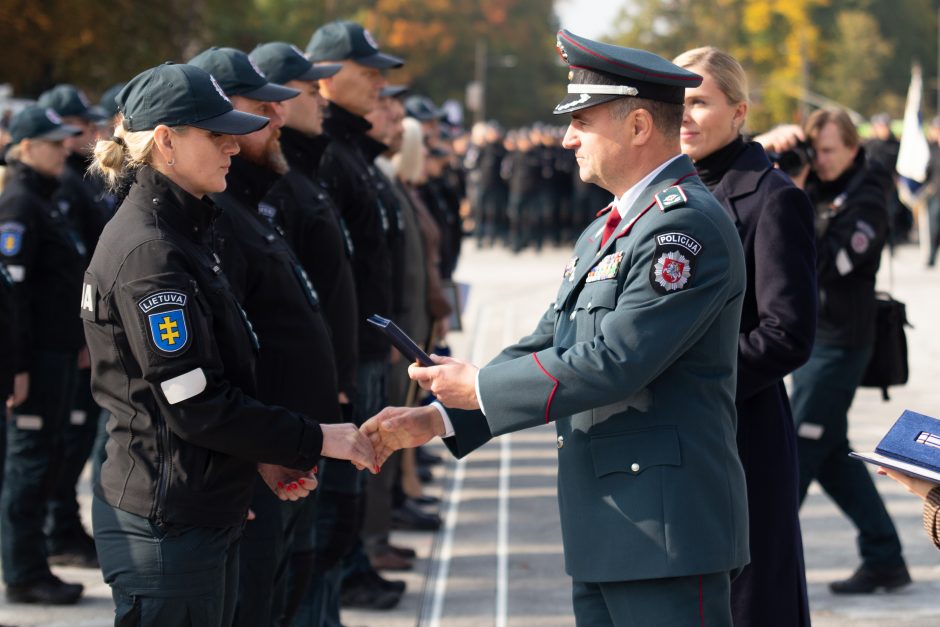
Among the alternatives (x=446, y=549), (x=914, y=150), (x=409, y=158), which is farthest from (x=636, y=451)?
(x=914, y=150)

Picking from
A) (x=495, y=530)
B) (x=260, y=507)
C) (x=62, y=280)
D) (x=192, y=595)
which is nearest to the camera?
(x=192, y=595)

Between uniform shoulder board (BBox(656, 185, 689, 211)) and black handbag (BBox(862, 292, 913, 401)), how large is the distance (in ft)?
11.3

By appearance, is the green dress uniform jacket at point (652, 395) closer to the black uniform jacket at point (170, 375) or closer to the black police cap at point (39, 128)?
the black uniform jacket at point (170, 375)

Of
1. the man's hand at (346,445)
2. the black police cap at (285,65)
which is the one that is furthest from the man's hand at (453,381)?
the black police cap at (285,65)

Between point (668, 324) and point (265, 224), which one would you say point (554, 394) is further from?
point (265, 224)

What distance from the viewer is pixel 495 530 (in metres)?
7.46

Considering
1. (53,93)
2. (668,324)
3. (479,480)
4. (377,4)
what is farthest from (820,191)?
(377,4)

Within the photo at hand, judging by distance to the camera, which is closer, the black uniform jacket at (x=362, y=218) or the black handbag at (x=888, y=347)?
the black uniform jacket at (x=362, y=218)

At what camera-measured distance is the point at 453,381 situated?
3316 millimetres

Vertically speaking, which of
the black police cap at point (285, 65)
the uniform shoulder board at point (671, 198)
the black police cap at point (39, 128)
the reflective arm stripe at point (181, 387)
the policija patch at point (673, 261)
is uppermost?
the uniform shoulder board at point (671, 198)

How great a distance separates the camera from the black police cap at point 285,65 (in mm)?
5172

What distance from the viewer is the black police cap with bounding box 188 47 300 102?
174 inches

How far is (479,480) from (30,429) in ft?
11.0

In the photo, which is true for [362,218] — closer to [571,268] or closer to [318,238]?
[318,238]
